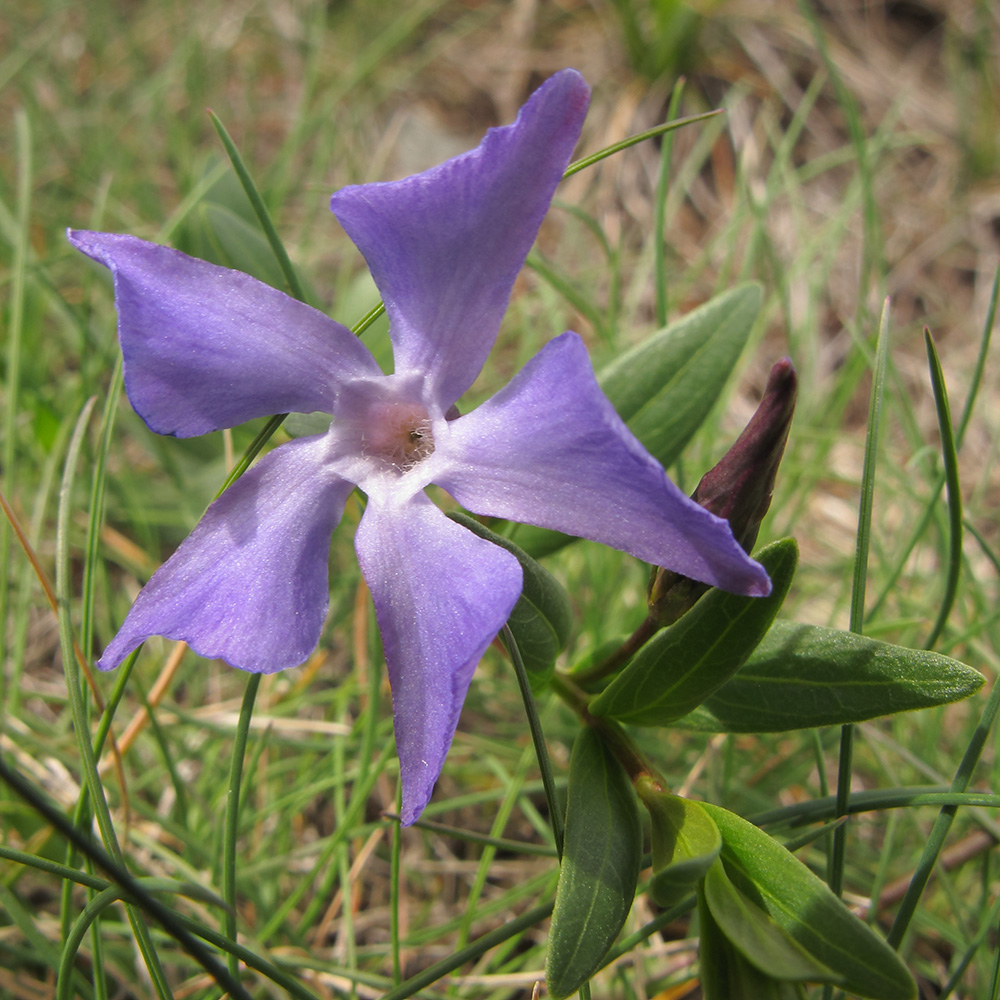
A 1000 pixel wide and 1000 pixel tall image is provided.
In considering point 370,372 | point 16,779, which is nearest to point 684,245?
point 370,372

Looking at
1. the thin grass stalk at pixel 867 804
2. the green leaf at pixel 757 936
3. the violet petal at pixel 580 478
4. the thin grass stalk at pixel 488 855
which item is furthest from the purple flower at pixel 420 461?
the thin grass stalk at pixel 488 855

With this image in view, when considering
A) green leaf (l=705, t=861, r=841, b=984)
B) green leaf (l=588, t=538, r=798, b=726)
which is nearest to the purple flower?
green leaf (l=588, t=538, r=798, b=726)

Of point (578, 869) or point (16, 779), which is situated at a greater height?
point (16, 779)

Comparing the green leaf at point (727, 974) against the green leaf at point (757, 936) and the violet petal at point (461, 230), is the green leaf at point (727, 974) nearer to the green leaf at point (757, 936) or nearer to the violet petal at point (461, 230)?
the green leaf at point (757, 936)

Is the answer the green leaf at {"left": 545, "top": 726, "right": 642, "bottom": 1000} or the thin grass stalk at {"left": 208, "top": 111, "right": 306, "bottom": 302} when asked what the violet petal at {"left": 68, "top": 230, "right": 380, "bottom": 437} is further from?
the green leaf at {"left": 545, "top": 726, "right": 642, "bottom": 1000}

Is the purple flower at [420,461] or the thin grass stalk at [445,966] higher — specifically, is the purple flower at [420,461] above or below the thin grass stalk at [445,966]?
above

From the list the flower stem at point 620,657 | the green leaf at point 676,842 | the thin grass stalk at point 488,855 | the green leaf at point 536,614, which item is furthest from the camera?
the thin grass stalk at point 488,855

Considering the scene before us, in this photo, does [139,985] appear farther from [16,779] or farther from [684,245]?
[684,245]
